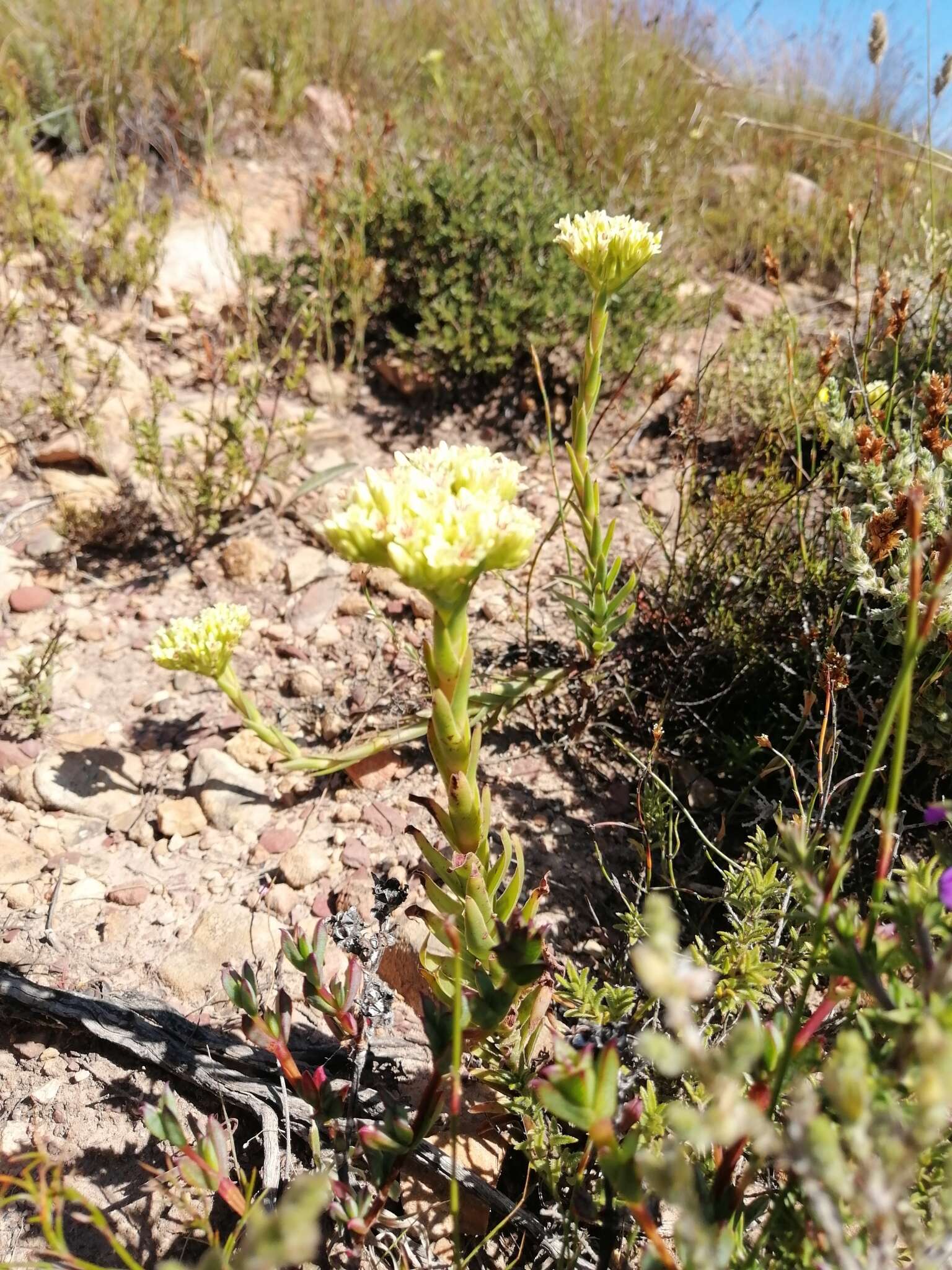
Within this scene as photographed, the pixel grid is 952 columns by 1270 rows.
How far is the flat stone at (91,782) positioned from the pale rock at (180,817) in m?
0.09

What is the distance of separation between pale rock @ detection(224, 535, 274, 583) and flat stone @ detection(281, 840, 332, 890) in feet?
3.50

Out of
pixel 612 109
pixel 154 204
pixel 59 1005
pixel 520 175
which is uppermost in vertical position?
pixel 612 109

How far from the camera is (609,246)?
1.77m

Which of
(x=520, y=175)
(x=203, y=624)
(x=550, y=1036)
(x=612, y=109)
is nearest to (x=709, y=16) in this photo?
(x=612, y=109)

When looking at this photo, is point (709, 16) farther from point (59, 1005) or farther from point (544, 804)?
point (59, 1005)

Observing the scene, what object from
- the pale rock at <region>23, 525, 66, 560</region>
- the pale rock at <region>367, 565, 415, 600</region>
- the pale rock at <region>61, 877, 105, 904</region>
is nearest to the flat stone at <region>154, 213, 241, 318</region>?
the pale rock at <region>23, 525, 66, 560</region>

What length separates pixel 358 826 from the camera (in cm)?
201

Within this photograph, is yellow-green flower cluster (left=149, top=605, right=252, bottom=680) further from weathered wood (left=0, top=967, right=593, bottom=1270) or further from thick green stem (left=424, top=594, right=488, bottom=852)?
thick green stem (left=424, top=594, right=488, bottom=852)

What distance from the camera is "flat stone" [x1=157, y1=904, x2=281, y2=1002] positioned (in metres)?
1.69

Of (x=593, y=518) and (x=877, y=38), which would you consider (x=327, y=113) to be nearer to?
(x=877, y=38)

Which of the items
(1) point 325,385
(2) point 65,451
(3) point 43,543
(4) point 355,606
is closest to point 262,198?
(1) point 325,385

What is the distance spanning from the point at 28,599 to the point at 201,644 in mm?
1004

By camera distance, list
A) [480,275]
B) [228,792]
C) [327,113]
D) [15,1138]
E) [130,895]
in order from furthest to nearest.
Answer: [327,113], [480,275], [228,792], [130,895], [15,1138]

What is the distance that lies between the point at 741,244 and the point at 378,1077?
4.42 meters
